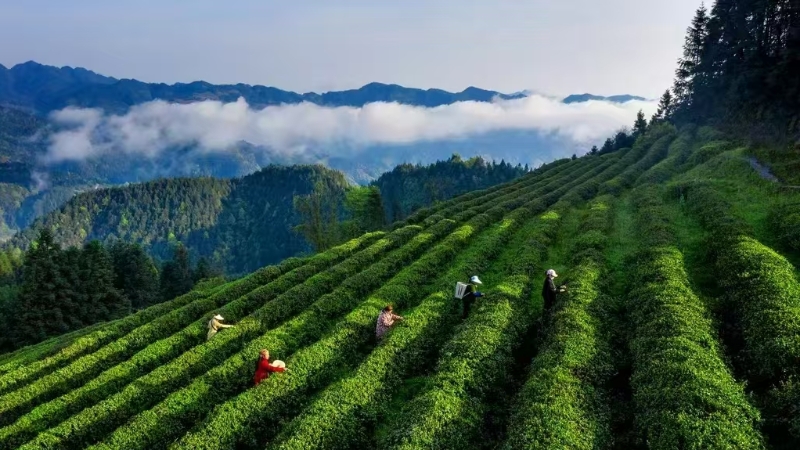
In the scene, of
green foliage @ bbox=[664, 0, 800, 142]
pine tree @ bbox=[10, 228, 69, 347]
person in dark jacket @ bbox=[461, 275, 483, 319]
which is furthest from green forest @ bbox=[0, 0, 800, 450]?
pine tree @ bbox=[10, 228, 69, 347]

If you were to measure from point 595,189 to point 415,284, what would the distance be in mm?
35612

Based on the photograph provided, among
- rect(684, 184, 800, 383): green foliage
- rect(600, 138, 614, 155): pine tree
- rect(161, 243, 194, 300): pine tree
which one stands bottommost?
rect(161, 243, 194, 300): pine tree

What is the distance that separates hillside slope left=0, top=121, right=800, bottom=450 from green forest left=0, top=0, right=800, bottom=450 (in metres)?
0.08

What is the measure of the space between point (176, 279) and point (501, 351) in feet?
329

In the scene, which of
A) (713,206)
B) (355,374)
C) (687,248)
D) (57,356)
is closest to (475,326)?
(355,374)

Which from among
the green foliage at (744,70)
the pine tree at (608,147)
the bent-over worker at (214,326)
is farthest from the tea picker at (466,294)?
the pine tree at (608,147)

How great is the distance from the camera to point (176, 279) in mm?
105812

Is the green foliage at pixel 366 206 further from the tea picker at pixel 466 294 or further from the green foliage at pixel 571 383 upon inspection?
the green foliage at pixel 571 383

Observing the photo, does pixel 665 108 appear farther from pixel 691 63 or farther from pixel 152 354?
pixel 152 354

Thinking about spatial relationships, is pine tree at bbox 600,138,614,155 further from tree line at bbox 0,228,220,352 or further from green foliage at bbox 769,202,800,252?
tree line at bbox 0,228,220,352

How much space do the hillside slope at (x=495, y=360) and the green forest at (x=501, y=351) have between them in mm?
84

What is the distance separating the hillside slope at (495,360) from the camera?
14.7m

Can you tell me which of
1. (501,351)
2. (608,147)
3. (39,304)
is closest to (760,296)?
(501,351)

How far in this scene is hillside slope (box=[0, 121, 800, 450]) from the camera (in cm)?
1473
